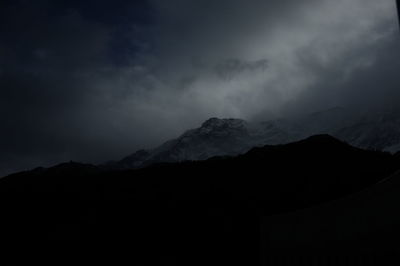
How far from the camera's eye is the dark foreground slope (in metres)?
35.6

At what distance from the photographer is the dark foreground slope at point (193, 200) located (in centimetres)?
3556

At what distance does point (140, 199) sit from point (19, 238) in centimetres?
1235

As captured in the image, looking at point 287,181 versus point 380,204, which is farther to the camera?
point 287,181

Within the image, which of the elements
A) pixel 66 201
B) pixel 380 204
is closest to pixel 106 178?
pixel 66 201

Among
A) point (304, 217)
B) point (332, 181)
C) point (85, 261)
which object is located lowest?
point (85, 261)

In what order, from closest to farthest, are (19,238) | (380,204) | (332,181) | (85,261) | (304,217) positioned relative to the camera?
(380,204) < (304,217) < (85,261) < (19,238) < (332,181)

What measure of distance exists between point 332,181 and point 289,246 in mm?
33507

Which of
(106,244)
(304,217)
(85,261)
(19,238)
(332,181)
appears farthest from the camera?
(332,181)

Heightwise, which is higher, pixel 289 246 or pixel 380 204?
pixel 380 204

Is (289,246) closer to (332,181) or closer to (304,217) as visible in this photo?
(304,217)

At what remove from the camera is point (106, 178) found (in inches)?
2232

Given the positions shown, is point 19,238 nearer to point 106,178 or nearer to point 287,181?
point 106,178

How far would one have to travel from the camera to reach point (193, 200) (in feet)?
146

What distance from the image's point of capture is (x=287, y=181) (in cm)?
4638
